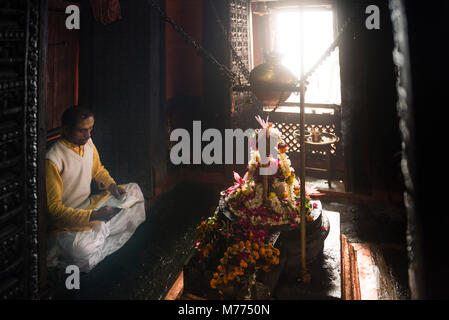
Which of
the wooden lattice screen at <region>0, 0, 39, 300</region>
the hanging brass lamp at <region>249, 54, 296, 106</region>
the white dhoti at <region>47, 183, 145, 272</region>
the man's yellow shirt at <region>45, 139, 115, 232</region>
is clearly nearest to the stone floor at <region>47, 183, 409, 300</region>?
the white dhoti at <region>47, 183, 145, 272</region>

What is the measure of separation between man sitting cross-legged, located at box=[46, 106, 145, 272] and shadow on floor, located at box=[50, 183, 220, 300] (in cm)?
21

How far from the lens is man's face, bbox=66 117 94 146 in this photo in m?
4.53

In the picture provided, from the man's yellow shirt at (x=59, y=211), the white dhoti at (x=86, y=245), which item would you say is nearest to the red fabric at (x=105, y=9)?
the man's yellow shirt at (x=59, y=211)

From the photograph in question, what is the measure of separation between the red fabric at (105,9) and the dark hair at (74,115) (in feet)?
5.39

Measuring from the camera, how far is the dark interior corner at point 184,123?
5.18ft

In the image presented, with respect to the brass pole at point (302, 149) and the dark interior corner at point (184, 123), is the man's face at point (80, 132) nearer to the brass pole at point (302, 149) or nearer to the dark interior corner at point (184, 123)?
the dark interior corner at point (184, 123)

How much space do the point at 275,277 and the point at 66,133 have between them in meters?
3.34

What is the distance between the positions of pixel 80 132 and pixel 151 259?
2.03 meters

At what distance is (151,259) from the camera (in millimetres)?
4758

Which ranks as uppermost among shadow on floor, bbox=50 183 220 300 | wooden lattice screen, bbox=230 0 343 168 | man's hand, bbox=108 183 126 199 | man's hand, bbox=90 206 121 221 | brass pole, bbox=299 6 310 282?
wooden lattice screen, bbox=230 0 343 168

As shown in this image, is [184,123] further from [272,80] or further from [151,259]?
[272,80]

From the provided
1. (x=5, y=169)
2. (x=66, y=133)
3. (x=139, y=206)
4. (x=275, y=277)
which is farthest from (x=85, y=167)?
(x=275, y=277)

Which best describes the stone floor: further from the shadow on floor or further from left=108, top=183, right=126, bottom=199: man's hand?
left=108, top=183, right=126, bottom=199: man's hand

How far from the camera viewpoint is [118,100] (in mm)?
5953
